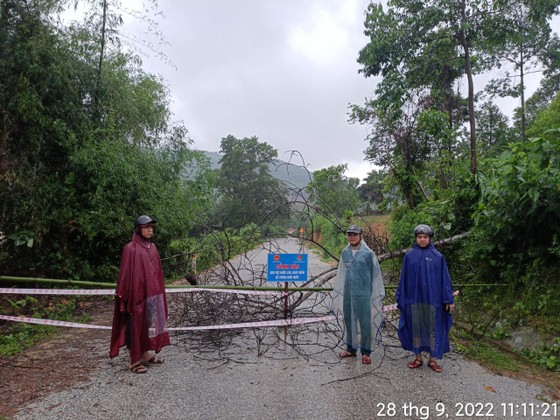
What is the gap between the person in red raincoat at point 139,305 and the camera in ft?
14.5

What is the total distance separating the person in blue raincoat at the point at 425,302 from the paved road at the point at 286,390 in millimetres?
277

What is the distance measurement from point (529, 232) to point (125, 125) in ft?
29.1

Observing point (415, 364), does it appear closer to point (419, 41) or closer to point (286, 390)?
point (286, 390)

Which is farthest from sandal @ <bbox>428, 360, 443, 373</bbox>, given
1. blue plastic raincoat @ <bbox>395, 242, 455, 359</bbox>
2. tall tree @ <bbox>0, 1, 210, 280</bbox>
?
tall tree @ <bbox>0, 1, 210, 280</bbox>

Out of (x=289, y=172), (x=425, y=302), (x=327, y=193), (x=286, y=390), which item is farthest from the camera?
(x=327, y=193)

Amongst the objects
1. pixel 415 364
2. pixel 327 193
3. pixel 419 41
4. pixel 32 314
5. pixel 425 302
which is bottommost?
pixel 415 364

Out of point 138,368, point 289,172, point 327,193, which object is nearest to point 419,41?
point 327,193

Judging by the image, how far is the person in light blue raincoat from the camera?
4688 millimetres

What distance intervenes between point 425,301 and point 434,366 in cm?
73

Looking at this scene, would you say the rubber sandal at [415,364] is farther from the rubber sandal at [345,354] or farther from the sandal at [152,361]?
the sandal at [152,361]

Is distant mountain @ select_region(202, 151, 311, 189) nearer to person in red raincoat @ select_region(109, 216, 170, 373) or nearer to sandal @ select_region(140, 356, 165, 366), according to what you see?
person in red raincoat @ select_region(109, 216, 170, 373)

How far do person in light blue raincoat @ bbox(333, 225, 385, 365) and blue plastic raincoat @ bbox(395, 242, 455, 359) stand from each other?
11.8 inches

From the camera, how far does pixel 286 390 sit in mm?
3986

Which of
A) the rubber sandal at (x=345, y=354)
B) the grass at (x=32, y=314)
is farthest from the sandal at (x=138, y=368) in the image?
the rubber sandal at (x=345, y=354)
